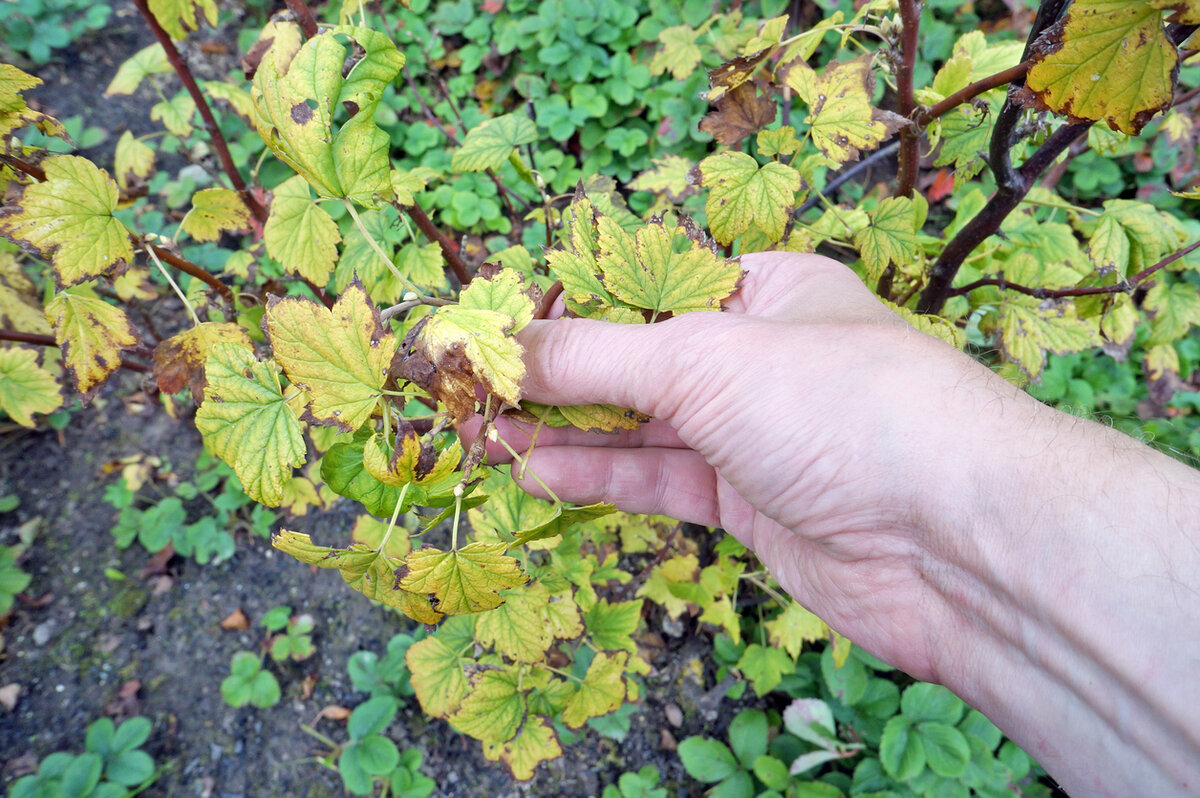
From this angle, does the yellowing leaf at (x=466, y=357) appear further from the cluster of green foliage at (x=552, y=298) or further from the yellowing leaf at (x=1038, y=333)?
the yellowing leaf at (x=1038, y=333)

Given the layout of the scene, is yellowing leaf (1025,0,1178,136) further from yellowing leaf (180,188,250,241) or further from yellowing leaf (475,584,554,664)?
yellowing leaf (180,188,250,241)

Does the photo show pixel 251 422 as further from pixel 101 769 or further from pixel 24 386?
pixel 101 769

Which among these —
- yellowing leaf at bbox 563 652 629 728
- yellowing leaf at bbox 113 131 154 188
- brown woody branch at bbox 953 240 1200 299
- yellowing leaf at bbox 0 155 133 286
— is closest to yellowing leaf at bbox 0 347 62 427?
yellowing leaf at bbox 113 131 154 188

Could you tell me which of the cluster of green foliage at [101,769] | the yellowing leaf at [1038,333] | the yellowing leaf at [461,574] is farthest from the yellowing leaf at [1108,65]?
the cluster of green foliage at [101,769]

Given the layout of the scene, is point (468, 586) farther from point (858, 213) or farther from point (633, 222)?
point (858, 213)

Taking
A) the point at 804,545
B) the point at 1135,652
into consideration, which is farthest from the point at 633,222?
the point at 1135,652

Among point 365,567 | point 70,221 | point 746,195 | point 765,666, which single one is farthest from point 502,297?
point 765,666

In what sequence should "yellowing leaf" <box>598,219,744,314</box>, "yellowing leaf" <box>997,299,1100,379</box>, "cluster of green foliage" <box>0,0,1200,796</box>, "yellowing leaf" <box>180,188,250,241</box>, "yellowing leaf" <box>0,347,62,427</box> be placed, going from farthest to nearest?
"yellowing leaf" <box>0,347,62,427</box> < "yellowing leaf" <box>180,188,250,241</box> < "yellowing leaf" <box>997,299,1100,379</box> < "yellowing leaf" <box>598,219,744,314</box> < "cluster of green foliage" <box>0,0,1200,796</box>

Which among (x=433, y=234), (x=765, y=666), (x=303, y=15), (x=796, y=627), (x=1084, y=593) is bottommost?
(x=765, y=666)
